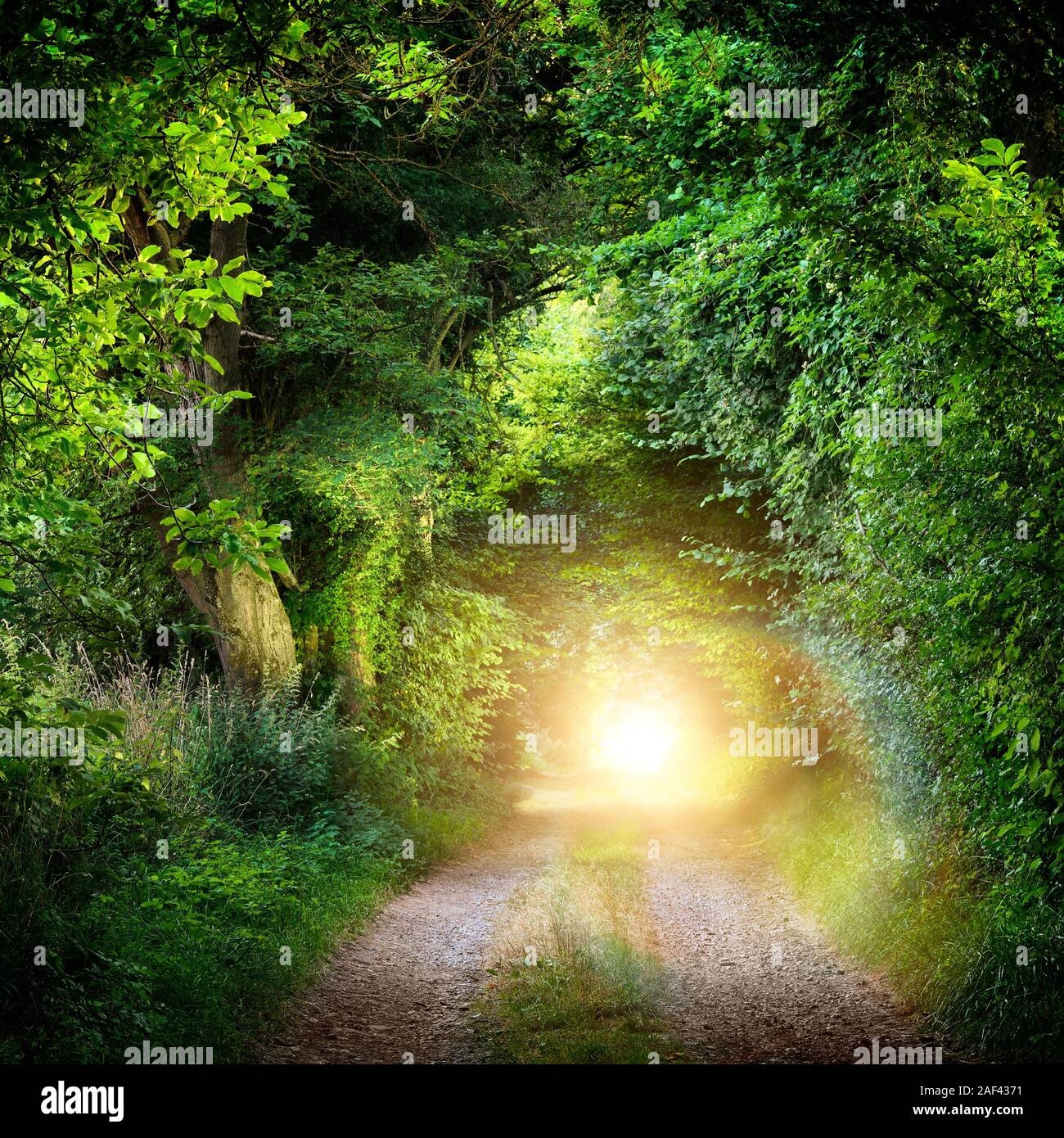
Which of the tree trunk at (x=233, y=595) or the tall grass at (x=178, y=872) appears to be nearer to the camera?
the tall grass at (x=178, y=872)

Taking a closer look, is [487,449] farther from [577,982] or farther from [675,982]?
[577,982]

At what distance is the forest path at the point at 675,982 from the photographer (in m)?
6.25

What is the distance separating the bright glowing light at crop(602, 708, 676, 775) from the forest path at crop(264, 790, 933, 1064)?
26.3 m

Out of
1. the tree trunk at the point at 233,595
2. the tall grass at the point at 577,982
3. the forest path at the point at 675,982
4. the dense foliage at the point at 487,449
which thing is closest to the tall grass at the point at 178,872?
the dense foliage at the point at 487,449

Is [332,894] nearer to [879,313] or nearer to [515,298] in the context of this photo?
[879,313]

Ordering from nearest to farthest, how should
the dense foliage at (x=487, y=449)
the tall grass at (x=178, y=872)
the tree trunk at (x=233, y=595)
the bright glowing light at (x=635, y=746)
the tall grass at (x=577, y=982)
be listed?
the dense foliage at (x=487, y=449), the tall grass at (x=178, y=872), the tall grass at (x=577, y=982), the tree trunk at (x=233, y=595), the bright glowing light at (x=635, y=746)

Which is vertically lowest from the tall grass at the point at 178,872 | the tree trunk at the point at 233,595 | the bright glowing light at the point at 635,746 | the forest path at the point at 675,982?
the bright glowing light at the point at 635,746

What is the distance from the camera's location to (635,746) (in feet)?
142

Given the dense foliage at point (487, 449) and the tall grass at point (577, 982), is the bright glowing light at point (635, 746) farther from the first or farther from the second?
the tall grass at point (577, 982)

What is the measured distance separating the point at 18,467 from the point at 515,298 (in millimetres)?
13600

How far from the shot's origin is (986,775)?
5.76 m

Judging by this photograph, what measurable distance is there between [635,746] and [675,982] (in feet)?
118

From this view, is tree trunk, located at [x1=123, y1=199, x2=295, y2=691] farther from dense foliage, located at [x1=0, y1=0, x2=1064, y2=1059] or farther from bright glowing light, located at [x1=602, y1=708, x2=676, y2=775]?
bright glowing light, located at [x1=602, y1=708, x2=676, y2=775]

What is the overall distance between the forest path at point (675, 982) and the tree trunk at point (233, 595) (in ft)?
12.4
